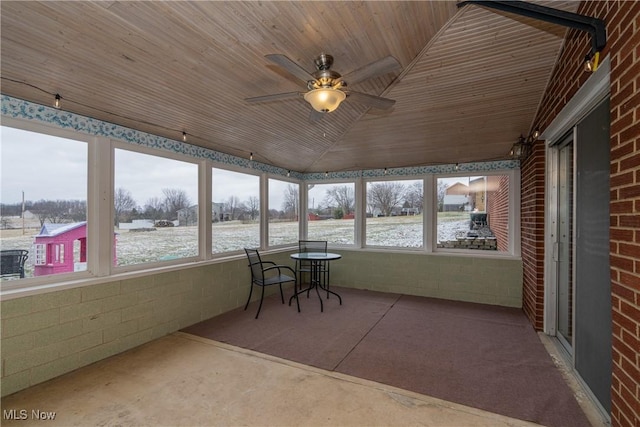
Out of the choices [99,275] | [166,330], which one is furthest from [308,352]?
[99,275]

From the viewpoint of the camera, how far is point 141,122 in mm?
3016

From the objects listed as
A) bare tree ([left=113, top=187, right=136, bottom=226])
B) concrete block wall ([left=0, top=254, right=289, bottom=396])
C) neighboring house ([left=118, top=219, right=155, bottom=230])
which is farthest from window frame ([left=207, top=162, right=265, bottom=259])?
bare tree ([left=113, top=187, right=136, bottom=226])

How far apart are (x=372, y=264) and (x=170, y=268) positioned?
3239 mm

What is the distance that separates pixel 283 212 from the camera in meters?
5.45

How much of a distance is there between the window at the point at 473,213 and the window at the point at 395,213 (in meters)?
0.36

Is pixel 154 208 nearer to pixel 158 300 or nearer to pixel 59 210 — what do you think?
pixel 59 210

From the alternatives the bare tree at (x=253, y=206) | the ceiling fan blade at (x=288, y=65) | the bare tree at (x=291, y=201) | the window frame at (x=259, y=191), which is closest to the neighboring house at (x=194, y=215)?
the window frame at (x=259, y=191)

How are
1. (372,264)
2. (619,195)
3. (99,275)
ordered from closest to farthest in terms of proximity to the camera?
1. (619,195)
2. (99,275)
3. (372,264)

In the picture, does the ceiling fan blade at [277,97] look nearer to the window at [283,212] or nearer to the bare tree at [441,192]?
the window at [283,212]

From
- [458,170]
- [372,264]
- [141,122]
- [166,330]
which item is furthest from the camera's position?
[372,264]

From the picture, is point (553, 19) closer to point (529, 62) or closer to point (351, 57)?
point (529, 62)

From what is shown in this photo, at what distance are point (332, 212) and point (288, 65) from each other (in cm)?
410

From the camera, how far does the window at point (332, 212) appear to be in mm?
5645

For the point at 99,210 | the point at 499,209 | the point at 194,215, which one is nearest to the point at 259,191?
the point at 194,215
